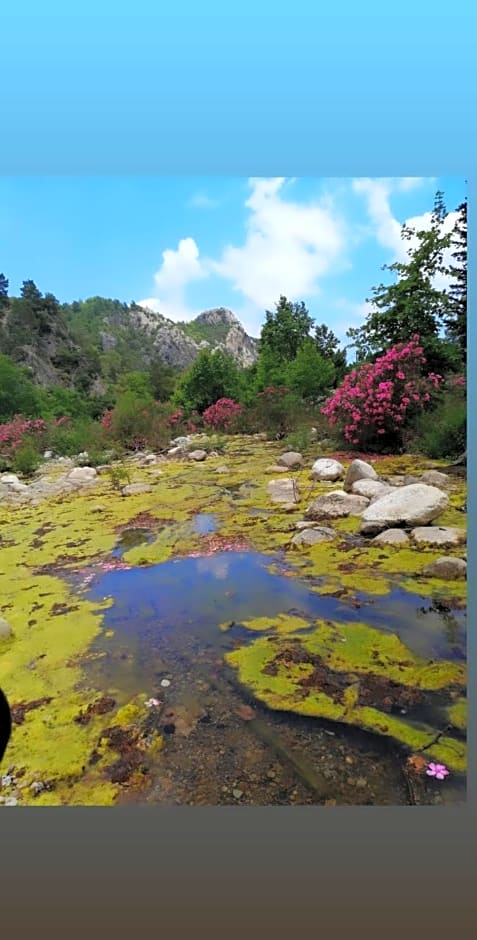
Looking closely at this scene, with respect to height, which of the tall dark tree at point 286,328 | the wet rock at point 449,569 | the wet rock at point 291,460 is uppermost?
the tall dark tree at point 286,328

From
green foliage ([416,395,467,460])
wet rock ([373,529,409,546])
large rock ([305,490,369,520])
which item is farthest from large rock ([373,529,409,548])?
green foliage ([416,395,467,460])

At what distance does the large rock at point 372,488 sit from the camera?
227 cm

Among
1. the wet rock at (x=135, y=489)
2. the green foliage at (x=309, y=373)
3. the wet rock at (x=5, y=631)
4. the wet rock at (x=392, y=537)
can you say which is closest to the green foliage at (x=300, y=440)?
the green foliage at (x=309, y=373)

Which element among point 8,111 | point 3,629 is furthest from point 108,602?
point 8,111

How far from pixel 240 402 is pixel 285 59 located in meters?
1.30

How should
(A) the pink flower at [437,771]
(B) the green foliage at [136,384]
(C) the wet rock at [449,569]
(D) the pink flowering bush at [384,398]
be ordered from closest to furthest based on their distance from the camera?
(A) the pink flower at [437,771]
(C) the wet rock at [449,569]
(D) the pink flowering bush at [384,398]
(B) the green foliage at [136,384]

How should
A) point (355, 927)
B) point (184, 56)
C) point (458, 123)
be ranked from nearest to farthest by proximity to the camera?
point (355, 927)
point (184, 56)
point (458, 123)

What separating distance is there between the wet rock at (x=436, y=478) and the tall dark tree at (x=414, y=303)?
44 cm

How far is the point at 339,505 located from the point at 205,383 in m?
0.84

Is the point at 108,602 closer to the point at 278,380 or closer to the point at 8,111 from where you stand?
the point at 278,380

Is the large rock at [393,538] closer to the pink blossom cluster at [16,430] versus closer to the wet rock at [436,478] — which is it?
the wet rock at [436,478]

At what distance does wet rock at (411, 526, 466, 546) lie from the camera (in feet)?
6.96

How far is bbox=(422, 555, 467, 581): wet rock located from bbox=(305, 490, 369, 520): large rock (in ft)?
1.25

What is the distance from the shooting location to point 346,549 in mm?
2256
